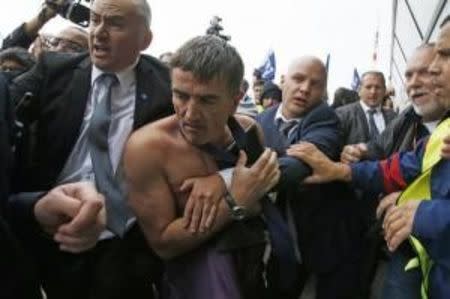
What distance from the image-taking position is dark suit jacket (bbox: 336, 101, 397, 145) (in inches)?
173

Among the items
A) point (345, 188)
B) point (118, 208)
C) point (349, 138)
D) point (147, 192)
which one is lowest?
point (349, 138)

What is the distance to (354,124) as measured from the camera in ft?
15.5

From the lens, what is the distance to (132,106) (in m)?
2.43

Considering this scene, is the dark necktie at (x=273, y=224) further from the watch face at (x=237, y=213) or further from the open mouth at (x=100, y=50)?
the open mouth at (x=100, y=50)

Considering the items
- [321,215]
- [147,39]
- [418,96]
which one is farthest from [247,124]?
[418,96]

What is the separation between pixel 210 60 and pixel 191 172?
0.40 meters

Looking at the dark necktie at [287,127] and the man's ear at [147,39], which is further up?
the man's ear at [147,39]

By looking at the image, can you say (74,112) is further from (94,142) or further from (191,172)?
(191,172)

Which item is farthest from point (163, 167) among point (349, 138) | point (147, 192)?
point (349, 138)

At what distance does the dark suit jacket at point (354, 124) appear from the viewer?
173 inches

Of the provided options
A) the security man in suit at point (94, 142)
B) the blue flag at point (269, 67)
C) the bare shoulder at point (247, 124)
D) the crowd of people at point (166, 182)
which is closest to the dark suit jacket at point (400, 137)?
the crowd of people at point (166, 182)

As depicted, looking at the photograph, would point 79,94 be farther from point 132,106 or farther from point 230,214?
point 230,214

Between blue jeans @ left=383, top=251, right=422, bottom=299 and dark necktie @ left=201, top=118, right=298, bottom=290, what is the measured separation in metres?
0.64

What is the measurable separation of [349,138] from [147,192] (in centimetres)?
267
